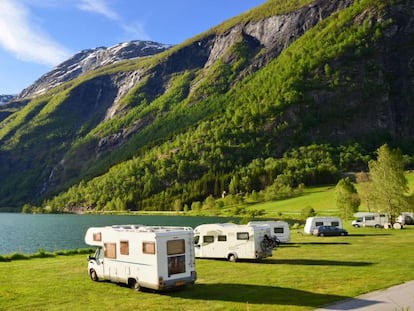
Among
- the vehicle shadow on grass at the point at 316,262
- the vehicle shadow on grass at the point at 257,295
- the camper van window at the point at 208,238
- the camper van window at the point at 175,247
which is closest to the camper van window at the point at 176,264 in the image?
the camper van window at the point at 175,247

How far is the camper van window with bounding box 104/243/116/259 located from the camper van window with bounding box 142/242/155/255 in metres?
3.09

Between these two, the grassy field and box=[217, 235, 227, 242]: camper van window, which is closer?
the grassy field

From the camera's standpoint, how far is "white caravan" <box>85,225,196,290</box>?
24516mm

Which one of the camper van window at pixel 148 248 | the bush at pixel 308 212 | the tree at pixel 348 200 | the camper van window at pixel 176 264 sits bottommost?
the camper van window at pixel 176 264

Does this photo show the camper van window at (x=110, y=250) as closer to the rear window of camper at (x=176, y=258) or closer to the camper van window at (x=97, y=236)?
the camper van window at (x=97, y=236)

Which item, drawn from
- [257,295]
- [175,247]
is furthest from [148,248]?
[257,295]

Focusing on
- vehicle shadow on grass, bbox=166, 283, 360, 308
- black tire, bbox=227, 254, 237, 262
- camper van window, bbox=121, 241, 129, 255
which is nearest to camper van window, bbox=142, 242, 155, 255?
camper van window, bbox=121, 241, 129, 255

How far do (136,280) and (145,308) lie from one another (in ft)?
13.7

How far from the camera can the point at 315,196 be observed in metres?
154

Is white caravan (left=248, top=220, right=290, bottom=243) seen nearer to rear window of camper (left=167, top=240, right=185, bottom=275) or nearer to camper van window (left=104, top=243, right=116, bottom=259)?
camper van window (left=104, top=243, right=116, bottom=259)

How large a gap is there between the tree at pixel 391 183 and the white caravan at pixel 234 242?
41576mm

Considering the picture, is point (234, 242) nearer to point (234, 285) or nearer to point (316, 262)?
point (316, 262)

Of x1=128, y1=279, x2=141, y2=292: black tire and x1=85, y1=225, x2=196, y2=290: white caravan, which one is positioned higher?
x1=85, y1=225, x2=196, y2=290: white caravan

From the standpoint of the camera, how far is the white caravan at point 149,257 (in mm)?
24516
